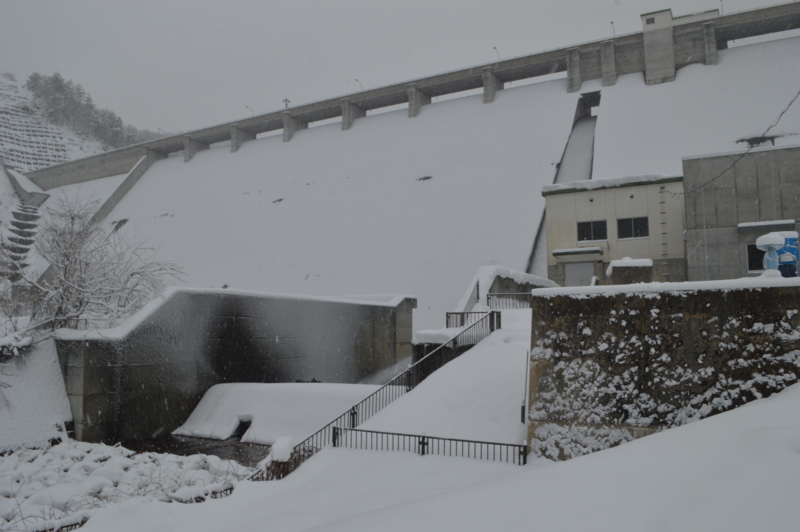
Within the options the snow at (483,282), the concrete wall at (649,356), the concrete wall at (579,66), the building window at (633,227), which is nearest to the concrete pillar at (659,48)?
the concrete wall at (579,66)

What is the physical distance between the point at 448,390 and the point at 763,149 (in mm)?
13263

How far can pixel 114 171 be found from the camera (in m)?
55.2

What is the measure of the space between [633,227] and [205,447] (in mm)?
16023

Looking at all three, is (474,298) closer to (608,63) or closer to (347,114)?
(608,63)

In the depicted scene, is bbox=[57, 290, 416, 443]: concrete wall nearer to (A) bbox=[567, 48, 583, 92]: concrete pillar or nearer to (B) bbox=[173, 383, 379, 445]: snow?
(B) bbox=[173, 383, 379, 445]: snow

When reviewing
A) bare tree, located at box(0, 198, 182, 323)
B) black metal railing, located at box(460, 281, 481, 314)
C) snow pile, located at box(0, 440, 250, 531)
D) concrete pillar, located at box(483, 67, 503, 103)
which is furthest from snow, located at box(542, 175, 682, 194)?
concrete pillar, located at box(483, 67, 503, 103)

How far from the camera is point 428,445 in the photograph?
9.98 meters

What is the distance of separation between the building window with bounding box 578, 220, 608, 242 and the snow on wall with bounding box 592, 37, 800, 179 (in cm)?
653

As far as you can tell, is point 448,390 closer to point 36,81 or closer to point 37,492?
point 37,492

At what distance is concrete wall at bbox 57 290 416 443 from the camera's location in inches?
528

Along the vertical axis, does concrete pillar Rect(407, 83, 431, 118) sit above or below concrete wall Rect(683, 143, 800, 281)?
above

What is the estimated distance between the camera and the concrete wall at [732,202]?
17500 millimetres

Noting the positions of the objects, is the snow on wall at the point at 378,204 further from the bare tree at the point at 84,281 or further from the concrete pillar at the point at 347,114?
the bare tree at the point at 84,281

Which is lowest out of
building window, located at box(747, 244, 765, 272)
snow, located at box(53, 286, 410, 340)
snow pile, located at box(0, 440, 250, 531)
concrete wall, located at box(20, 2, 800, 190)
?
snow pile, located at box(0, 440, 250, 531)
